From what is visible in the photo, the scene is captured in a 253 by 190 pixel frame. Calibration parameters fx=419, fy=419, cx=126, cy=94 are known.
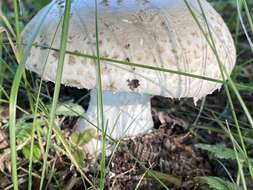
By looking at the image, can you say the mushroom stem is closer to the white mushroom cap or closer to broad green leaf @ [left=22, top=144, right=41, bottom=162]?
broad green leaf @ [left=22, top=144, right=41, bottom=162]

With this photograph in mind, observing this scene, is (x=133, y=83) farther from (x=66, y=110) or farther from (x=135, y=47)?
(x=66, y=110)

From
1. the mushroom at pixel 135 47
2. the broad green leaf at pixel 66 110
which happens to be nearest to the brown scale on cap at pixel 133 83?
the mushroom at pixel 135 47

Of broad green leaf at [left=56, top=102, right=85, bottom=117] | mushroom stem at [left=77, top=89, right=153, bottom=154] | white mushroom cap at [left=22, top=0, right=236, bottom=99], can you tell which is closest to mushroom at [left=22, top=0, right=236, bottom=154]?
white mushroom cap at [left=22, top=0, right=236, bottom=99]

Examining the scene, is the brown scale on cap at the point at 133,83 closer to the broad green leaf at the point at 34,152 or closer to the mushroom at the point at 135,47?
the mushroom at the point at 135,47

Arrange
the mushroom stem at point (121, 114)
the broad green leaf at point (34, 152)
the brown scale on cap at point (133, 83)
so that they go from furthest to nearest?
1. the mushroom stem at point (121, 114)
2. the broad green leaf at point (34, 152)
3. the brown scale on cap at point (133, 83)

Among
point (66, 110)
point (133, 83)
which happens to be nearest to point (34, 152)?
point (66, 110)

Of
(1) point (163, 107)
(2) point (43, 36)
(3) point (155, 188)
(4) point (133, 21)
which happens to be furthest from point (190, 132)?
(2) point (43, 36)
